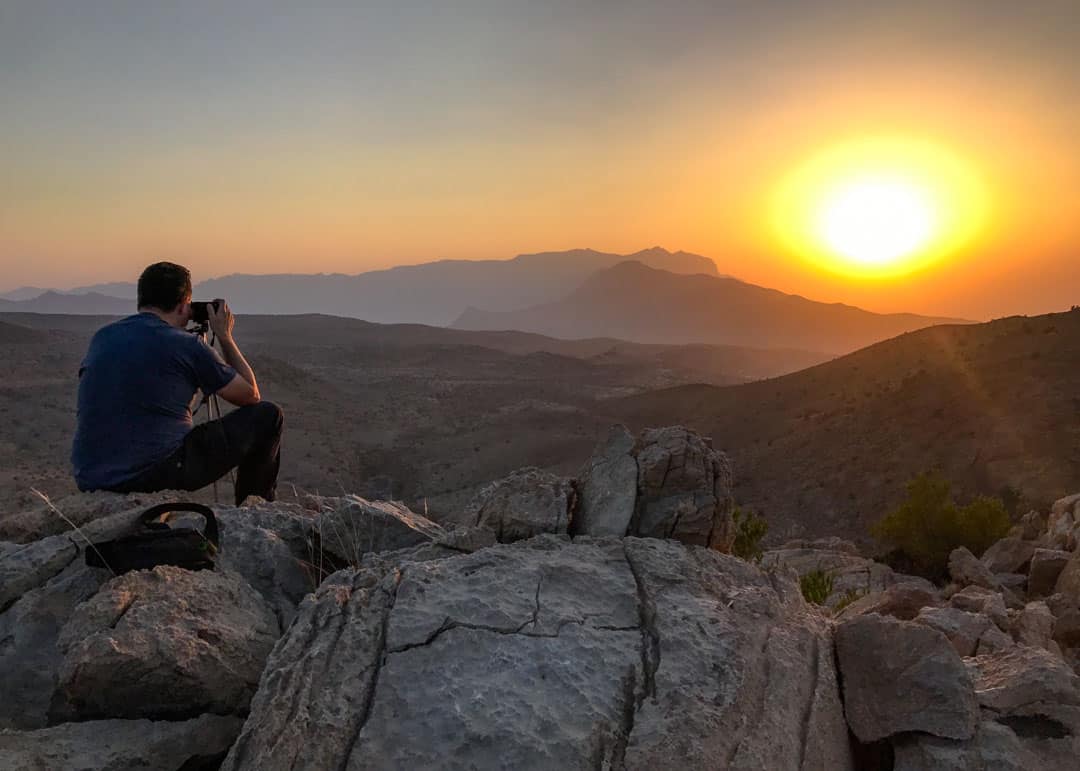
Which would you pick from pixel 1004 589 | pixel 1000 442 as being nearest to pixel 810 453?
pixel 1000 442

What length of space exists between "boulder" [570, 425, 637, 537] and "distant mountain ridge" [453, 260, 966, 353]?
12764 centimetres

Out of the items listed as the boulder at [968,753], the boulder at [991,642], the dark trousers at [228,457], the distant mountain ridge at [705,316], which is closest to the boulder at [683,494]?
the boulder at [968,753]

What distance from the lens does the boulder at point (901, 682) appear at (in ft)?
8.61

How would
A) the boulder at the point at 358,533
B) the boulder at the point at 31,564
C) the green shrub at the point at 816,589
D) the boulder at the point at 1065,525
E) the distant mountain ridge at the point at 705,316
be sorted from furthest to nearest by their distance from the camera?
1. the distant mountain ridge at the point at 705,316
2. the boulder at the point at 1065,525
3. the green shrub at the point at 816,589
4. the boulder at the point at 358,533
5. the boulder at the point at 31,564

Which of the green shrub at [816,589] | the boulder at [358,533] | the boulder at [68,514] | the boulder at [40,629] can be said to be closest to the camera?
the boulder at [40,629]

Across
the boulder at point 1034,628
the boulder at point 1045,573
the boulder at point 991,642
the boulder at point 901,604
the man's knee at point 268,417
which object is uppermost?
the man's knee at point 268,417

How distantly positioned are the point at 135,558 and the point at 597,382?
161 ft

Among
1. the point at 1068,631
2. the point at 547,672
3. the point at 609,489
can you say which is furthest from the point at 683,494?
the point at 1068,631

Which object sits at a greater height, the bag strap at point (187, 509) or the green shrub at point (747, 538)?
the bag strap at point (187, 509)

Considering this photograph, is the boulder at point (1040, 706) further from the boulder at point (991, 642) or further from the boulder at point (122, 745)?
the boulder at point (122, 745)

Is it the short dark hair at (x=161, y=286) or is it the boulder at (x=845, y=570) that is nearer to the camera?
the short dark hair at (x=161, y=286)

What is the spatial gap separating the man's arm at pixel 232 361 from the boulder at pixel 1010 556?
952cm

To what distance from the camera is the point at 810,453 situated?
68.7 feet

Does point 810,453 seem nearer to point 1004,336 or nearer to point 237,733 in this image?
point 1004,336
